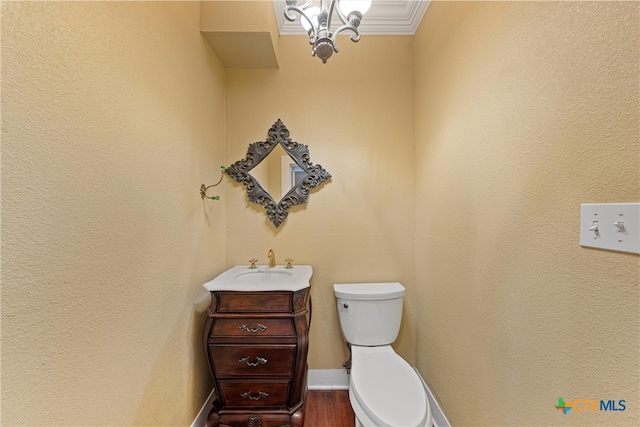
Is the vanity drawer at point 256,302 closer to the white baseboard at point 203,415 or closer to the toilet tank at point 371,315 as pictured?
the toilet tank at point 371,315

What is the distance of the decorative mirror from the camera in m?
1.76

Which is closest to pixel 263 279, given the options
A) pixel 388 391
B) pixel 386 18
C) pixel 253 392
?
pixel 253 392

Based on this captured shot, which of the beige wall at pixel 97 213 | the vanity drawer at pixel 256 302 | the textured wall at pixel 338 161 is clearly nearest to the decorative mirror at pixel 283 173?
the textured wall at pixel 338 161

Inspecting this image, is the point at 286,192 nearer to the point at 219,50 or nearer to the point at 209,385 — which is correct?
the point at 219,50

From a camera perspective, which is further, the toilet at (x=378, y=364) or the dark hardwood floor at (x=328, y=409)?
the dark hardwood floor at (x=328, y=409)

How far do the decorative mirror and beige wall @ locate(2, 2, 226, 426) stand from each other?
0.49 m

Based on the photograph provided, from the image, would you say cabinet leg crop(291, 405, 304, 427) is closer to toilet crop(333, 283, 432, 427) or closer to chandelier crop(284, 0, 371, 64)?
toilet crop(333, 283, 432, 427)

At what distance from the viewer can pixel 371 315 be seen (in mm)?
1569

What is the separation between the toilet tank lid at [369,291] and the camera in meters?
1.57

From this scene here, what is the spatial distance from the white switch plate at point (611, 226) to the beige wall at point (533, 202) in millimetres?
22

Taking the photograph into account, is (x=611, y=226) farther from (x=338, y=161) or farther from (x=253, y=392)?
(x=253, y=392)

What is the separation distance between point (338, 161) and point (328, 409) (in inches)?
64.8

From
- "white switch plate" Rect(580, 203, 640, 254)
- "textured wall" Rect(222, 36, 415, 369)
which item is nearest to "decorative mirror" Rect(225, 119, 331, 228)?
"textured wall" Rect(222, 36, 415, 369)

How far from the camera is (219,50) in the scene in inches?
62.2
